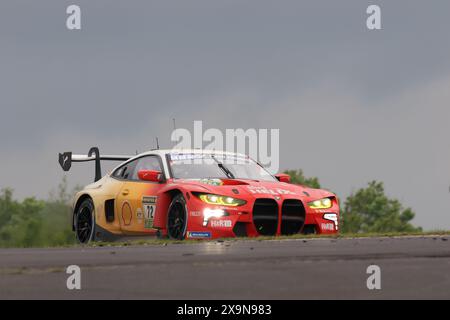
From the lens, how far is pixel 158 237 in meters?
15.9

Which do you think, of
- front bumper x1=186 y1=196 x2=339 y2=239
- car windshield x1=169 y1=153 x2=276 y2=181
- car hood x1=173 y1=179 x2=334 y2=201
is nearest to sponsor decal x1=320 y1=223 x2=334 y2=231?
front bumper x1=186 y1=196 x2=339 y2=239

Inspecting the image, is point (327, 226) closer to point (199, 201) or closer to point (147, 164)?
point (199, 201)

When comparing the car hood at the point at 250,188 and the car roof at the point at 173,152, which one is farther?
the car roof at the point at 173,152

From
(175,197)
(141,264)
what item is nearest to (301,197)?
(175,197)

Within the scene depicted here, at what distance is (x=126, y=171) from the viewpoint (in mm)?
17688

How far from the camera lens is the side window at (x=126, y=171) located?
1752 centimetres

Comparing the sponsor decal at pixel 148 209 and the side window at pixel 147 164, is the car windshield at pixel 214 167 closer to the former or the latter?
the side window at pixel 147 164

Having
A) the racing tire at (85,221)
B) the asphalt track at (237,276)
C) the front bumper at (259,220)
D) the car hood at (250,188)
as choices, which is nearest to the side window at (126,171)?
the racing tire at (85,221)

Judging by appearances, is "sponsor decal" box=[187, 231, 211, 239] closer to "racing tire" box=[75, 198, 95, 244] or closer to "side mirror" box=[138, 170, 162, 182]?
"side mirror" box=[138, 170, 162, 182]

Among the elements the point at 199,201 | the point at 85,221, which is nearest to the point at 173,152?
the point at 199,201

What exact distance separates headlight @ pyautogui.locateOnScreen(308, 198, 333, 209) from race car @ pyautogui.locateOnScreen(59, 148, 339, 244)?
2 centimetres

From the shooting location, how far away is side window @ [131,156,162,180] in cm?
1691

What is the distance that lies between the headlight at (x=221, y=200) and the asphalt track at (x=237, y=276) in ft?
17.7
